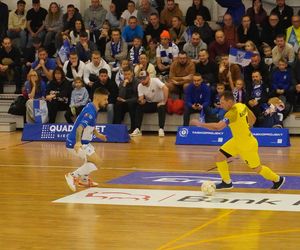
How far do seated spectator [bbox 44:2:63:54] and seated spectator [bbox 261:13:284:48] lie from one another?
235 inches

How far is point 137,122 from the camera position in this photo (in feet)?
71.3

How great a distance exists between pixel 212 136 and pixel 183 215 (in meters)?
8.96

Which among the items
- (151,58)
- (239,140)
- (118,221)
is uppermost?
(151,58)

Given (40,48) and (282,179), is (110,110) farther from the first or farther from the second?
(282,179)

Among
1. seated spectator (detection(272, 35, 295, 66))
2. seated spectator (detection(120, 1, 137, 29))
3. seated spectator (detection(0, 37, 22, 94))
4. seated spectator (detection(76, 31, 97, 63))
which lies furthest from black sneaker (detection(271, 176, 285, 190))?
seated spectator (detection(0, 37, 22, 94))

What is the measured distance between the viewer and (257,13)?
2359 cm

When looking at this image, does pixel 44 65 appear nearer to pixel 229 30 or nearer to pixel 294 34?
pixel 229 30

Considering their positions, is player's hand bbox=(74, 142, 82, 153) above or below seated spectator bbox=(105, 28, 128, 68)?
below

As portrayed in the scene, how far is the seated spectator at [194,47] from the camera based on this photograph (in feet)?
74.6

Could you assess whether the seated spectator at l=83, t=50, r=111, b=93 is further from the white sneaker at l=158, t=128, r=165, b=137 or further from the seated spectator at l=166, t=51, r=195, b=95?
the white sneaker at l=158, t=128, r=165, b=137

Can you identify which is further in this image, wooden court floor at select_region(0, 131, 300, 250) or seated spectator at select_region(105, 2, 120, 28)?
seated spectator at select_region(105, 2, 120, 28)

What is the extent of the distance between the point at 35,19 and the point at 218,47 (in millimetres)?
5900

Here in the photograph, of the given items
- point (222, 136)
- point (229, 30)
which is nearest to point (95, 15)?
point (229, 30)

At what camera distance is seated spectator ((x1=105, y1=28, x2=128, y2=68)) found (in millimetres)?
23281
